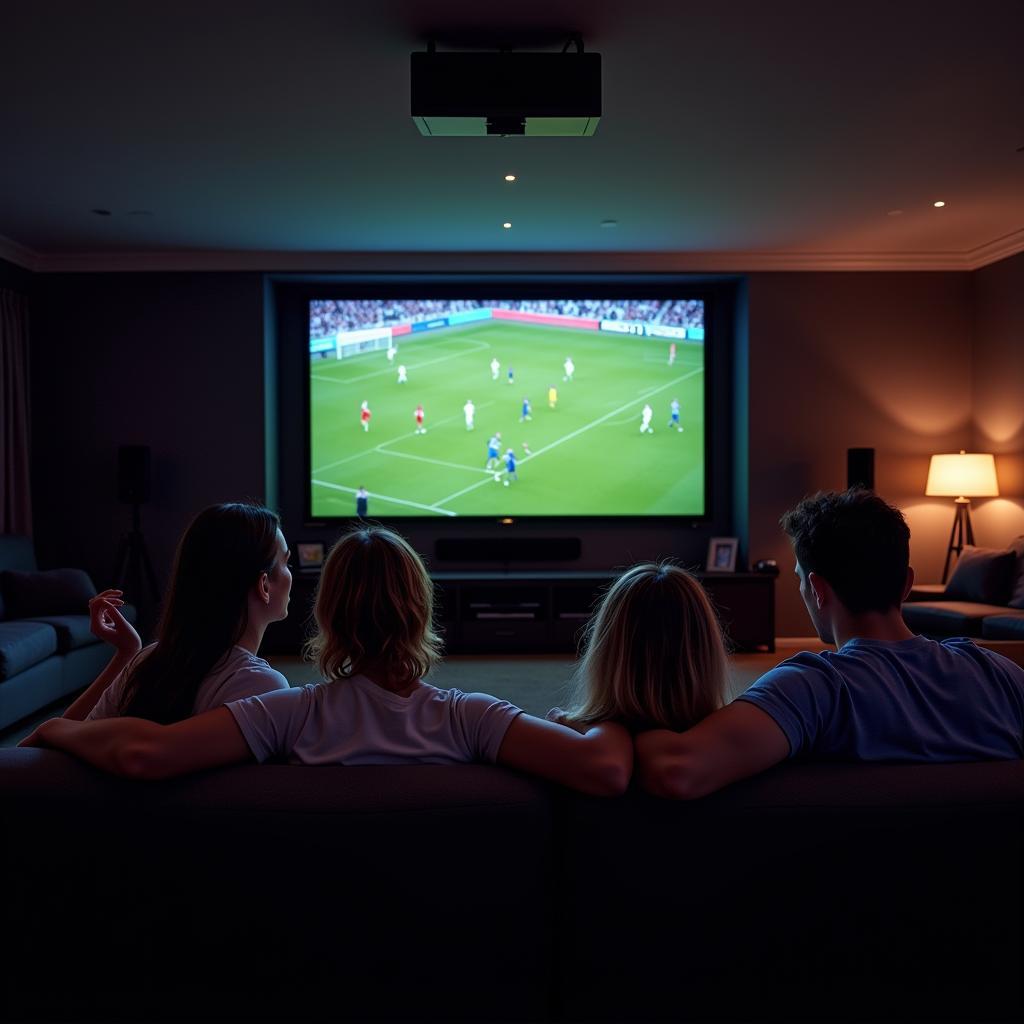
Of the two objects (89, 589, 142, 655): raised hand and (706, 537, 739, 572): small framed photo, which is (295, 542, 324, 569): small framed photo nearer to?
(706, 537, 739, 572): small framed photo

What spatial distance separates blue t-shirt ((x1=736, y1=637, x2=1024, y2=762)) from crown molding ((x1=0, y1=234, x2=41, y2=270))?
6172 mm

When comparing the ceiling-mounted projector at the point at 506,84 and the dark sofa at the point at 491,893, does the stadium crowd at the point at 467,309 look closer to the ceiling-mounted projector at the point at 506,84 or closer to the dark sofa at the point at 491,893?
the ceiling-mounted projector at the point at 506,84

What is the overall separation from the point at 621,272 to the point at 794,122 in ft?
8.16

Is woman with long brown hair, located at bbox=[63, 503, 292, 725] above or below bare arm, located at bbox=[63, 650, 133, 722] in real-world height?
above

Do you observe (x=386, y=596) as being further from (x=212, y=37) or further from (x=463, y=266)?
(x=463, y=266)

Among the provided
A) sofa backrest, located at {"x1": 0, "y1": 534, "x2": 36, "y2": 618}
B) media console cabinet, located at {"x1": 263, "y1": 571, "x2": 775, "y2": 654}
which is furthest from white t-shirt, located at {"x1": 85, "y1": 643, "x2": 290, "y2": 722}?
media console cabinet, located at {"x1": 263, "y1": 571, "x2": 775, "y2": 654}

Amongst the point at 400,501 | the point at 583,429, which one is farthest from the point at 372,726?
the point at 583,429

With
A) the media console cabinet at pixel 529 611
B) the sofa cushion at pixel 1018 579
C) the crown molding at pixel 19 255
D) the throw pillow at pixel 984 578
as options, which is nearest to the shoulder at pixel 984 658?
the sofa cushion at pixel 1018 579

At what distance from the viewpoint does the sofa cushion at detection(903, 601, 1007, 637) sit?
4820 mm

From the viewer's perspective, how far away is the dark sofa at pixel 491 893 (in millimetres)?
1028

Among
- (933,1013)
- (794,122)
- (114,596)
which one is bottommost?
(933,1013)

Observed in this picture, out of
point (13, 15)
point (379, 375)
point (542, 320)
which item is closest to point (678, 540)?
point (542, 320)

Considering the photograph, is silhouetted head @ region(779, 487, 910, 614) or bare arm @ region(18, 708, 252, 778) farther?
silhouetted head @ region(779, 487, 910, 614)

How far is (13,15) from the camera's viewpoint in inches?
120
